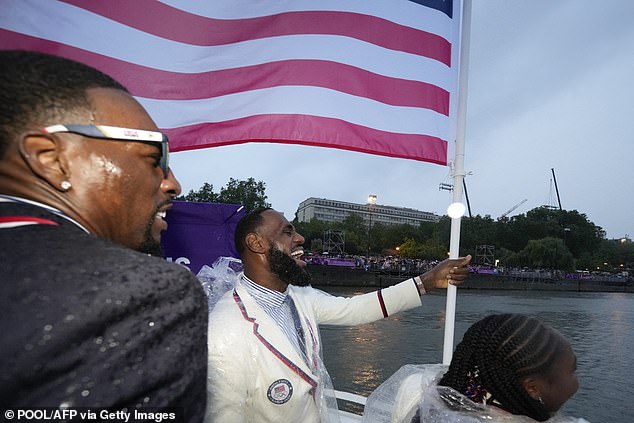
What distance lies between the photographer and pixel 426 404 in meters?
1.55

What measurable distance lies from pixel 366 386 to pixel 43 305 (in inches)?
398

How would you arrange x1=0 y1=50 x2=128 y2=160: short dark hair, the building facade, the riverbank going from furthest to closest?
the building facade < the riverbank < x1=0 y1=50 x2=128 y2=160: short dark hair

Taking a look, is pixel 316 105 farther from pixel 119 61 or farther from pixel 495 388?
pixel 495 388

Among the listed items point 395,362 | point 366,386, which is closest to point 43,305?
point 366,386

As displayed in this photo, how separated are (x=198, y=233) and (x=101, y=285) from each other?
483 cm

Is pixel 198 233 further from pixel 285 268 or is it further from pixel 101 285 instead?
pixel 101 285

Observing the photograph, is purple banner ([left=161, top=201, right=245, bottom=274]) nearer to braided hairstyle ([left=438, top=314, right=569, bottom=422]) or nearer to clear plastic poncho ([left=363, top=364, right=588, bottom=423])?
clear plastic poncho ([left=363, top=364, right=588, bottom=423])

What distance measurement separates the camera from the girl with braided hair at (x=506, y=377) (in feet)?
4.83

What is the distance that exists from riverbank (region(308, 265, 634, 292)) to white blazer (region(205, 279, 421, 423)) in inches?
1065

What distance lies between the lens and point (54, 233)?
65cm

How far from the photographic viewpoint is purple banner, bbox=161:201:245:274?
5.18 m

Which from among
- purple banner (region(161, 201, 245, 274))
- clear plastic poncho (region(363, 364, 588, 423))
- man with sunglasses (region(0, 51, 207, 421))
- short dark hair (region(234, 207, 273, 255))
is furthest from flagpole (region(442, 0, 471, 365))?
purple banner (region(161, 201, 245, 274))

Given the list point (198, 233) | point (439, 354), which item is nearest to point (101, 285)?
point (198, 233)

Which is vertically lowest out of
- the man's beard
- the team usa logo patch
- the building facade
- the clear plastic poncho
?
the team usa logo patch
